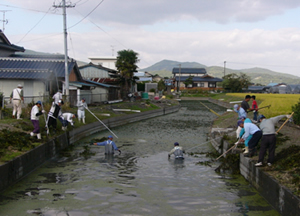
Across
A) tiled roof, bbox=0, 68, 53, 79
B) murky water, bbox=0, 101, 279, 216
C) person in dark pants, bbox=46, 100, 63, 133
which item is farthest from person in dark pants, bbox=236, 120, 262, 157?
tiled roof, bbox=0, 68, 53, 79

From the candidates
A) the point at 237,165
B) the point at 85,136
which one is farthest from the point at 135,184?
the point at 85,136

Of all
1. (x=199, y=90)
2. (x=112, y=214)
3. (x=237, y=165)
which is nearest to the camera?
(x=112, y=214)

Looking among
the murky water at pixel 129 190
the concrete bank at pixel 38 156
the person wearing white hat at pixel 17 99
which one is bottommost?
the murky water at pixel 129 190

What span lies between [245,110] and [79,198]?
10814mm

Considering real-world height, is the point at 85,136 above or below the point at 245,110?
below

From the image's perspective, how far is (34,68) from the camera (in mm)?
31312

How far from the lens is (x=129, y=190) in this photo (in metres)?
11.4

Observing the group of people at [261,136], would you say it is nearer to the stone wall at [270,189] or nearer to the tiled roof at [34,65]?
the stone wall at [270,189]

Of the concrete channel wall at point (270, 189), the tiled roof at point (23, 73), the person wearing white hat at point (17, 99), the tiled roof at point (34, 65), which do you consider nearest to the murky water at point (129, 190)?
the concrete channel wall at point (270, 189)

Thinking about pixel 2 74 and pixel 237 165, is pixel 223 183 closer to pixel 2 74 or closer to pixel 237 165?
pixel 237 165

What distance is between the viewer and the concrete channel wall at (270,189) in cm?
776

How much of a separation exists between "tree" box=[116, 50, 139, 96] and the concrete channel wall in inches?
1703

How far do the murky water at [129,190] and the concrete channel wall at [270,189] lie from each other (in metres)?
0.27

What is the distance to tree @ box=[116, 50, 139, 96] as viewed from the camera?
54906 millimetres
